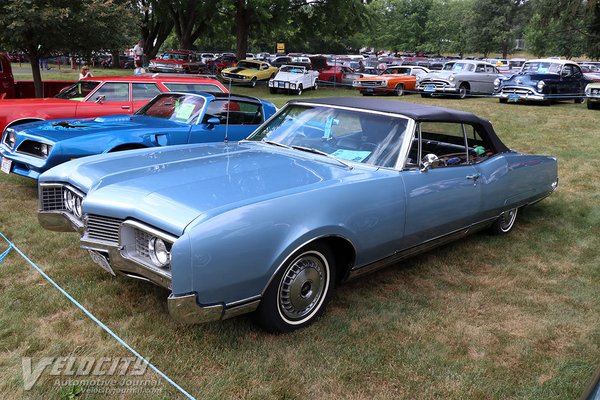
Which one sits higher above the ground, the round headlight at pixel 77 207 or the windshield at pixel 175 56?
the windshield at pixel 175 56

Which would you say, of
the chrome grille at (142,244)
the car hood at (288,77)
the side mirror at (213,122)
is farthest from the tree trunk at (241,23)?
the chrome grille at (142,244)

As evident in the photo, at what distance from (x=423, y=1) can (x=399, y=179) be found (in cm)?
7223

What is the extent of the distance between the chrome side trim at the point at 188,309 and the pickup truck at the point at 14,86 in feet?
33.1

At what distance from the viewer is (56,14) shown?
39.8 feet

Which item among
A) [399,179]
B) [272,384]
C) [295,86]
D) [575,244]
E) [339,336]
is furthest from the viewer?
[295,86]

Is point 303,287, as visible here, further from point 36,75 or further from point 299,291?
point 36,75

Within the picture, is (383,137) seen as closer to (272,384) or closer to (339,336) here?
(339,336)

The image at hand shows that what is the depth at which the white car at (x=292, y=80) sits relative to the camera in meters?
20.2

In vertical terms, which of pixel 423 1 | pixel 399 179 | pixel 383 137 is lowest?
pixel 399 179

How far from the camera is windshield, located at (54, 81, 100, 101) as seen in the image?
28.1 ft

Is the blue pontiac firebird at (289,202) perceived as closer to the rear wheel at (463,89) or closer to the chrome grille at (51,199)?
the chrome grille at (51,199)

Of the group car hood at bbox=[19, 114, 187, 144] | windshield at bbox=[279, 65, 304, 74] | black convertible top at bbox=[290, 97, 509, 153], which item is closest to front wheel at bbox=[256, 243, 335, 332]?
black convertible top at bbox=[290, 97, 509, 153]

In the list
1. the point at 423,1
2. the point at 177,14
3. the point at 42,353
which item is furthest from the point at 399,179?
the point at 423,1

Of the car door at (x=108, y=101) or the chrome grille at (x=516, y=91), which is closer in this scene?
the car door at (x=108, y=101)
